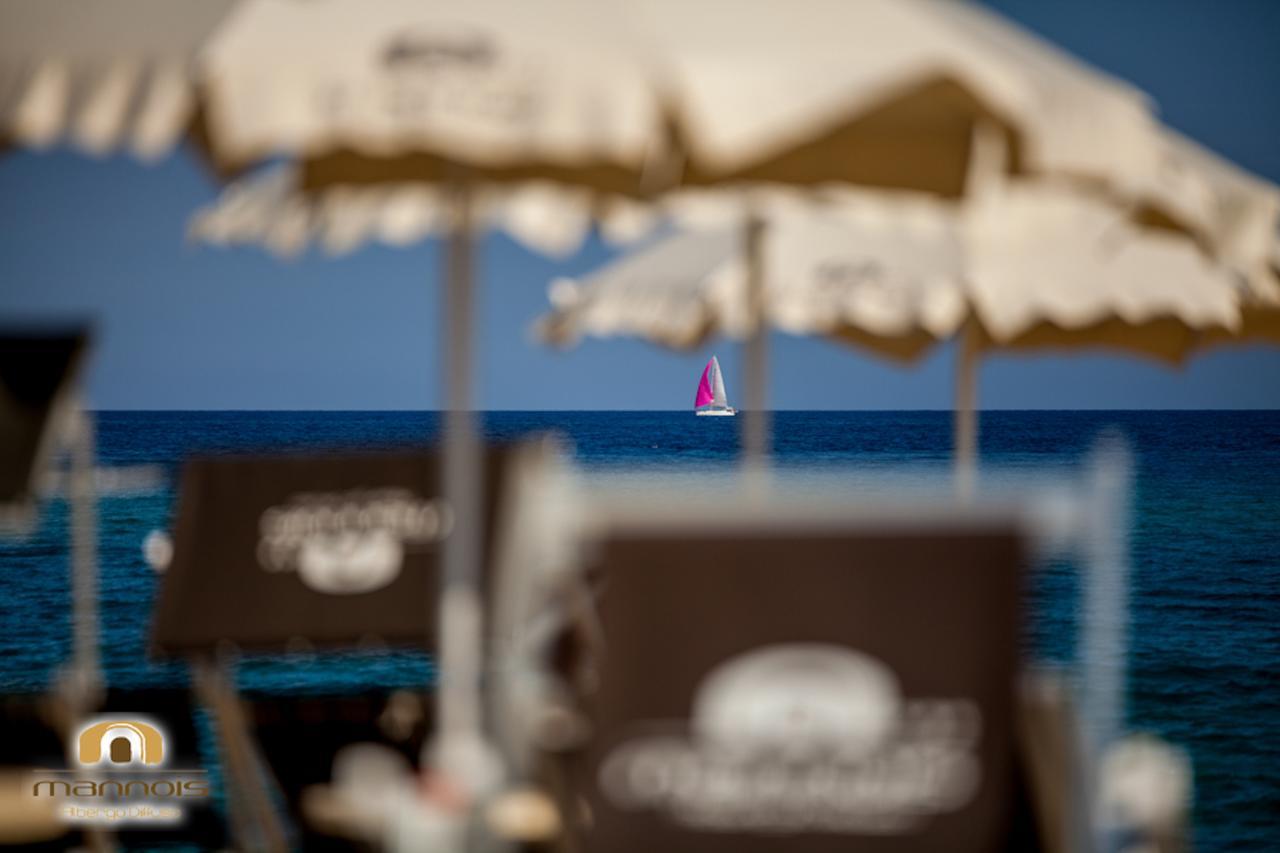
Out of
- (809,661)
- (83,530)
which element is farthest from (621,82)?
(83,530)

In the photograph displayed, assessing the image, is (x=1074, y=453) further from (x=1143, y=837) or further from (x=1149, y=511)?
(x=1143, y=837)

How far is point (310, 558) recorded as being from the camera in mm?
4512

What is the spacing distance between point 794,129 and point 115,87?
1.25 meters

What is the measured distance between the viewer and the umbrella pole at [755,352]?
5.02m

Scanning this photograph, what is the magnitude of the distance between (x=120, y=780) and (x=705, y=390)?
77.5 meters

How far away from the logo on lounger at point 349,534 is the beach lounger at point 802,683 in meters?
2.49

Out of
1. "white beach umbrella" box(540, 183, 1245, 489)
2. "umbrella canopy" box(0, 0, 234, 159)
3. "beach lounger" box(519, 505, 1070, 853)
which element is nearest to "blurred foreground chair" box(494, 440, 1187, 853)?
"beach lounger" box(519, 505, 1070, 853)

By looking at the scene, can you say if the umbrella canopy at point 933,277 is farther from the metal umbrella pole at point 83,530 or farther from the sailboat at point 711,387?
the sailboat at point 711,387

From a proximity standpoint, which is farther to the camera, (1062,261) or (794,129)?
(1062,261)

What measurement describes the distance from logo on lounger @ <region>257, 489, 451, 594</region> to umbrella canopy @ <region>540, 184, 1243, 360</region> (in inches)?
59.4

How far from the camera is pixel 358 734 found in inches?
156

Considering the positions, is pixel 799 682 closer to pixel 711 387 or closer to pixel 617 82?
pixel 617 82

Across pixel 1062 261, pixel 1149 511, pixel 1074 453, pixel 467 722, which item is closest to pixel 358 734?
pixel 467 722

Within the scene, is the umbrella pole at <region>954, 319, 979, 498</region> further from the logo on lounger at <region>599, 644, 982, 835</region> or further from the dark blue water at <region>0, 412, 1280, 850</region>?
the logo on lounger at <region>599, 644, 982, 835</region>
